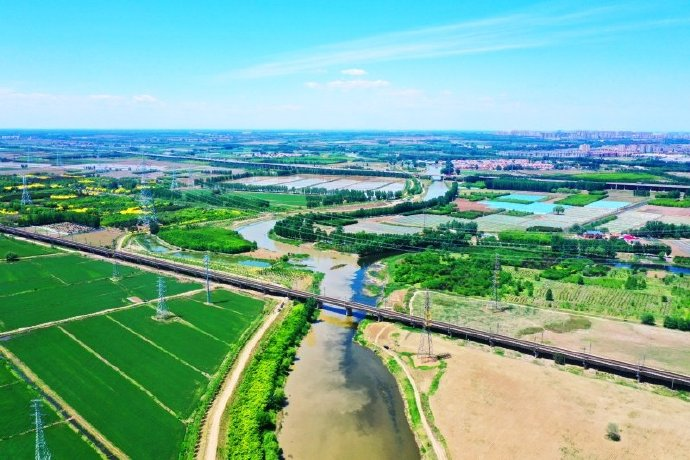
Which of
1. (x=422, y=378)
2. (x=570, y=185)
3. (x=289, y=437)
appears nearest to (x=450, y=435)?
(x=422, y=378)

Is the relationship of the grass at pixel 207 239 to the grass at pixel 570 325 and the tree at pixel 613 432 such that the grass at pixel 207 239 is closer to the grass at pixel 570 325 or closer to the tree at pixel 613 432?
the grass at pixel 570 325

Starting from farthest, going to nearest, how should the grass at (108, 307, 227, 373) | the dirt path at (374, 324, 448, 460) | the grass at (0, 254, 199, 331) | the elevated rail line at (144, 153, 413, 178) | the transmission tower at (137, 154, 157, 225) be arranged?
the elevated rail line at (144, 153, 413, 178) → the transmission tower at (137, 154, 157, 225) → the grass at (0, 254, 199, 331) → the grass at (108, 307, 227, 373) → the dirt path at (374, 324, 448, 460)

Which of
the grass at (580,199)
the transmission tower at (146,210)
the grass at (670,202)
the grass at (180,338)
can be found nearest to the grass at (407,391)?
the grass at (180,338)

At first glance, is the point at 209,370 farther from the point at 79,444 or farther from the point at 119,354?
the point at 79,444

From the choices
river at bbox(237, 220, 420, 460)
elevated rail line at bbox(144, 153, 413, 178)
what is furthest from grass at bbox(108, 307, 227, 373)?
elevated rail line at bbox(144, 153, 413, 178)

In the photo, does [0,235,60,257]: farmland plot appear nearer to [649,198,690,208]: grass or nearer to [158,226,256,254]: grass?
[158,226,256,254]: grass

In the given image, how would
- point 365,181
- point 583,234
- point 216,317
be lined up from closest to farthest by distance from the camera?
point 216,317 < point 583,234 < point 365,181

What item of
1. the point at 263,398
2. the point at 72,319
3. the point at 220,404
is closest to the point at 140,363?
the point at 220,404
